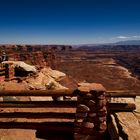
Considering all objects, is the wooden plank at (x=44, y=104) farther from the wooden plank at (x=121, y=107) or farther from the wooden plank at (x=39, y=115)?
the wooden plank at (x=121, y=107)

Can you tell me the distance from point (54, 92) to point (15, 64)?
38.6 feet

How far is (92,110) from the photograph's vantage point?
18.9ft

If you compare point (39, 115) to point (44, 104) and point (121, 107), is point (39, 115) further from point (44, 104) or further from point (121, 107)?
point (121, 107)

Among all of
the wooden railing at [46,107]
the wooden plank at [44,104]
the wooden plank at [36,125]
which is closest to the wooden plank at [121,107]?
the wooden railing at [46,107]

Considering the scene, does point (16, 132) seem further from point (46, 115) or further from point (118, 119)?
point (118, 119)

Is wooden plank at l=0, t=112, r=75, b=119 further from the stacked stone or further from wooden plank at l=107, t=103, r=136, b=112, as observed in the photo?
wooden plank at l=107, t=103, r=136, b=112

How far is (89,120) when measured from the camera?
5816 mm

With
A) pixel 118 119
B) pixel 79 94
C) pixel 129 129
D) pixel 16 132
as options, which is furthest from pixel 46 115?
pixel 129 129

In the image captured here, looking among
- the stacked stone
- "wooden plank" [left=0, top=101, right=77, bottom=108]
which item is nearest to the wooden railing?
"wooden plank" [left=0, top=101, right=77, bottom=108]

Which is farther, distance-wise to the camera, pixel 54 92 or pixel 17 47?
pixel 17 47

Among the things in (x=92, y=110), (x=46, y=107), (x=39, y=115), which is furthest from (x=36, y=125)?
(x=92, y=110)

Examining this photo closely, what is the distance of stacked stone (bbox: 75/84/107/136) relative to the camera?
573cm

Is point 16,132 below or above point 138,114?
below

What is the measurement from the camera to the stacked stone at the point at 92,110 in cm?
573
